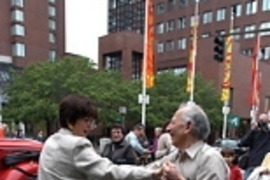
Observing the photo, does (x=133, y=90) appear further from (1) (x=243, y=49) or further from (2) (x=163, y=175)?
(2) (x=163, y=175)

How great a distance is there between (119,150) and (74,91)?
28.0 metres

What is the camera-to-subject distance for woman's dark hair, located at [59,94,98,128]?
2.60 m

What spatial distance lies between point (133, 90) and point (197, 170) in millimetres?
34640

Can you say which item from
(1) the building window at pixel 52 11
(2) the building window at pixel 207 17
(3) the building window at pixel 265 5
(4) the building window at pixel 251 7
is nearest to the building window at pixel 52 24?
(1) the building window at pixel 52 11

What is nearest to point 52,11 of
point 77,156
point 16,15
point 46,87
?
point 16,15

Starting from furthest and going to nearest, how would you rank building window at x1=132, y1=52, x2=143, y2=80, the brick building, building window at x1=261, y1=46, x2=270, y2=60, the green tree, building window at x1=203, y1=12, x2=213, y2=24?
building window at x1=203, y1=12, x2=213, y2=24, building window at x1=261, y1=46, x2=270, y2=60, the brick building, building window at x1=132, y1=52, x2=143, y2=80, the green tree

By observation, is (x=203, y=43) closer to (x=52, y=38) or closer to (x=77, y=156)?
(x=52, y=38)

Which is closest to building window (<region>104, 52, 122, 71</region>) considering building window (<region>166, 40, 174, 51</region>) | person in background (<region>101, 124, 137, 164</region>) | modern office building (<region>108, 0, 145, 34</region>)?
building window (<region>166, 40, 174, 51</region>)

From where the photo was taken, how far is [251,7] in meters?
58.2

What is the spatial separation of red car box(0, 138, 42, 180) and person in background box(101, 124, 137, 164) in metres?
1.41

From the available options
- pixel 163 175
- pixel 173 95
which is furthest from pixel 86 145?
pixel 173 95

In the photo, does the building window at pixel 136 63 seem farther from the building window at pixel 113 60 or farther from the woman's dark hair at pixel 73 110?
the woman's dark hair at pixel 73 110

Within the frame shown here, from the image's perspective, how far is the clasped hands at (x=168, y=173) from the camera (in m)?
2.21

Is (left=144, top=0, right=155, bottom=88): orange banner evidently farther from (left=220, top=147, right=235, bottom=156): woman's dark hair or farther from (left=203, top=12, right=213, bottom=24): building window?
(left=203, top=12, right=213, bottom=24): building window
